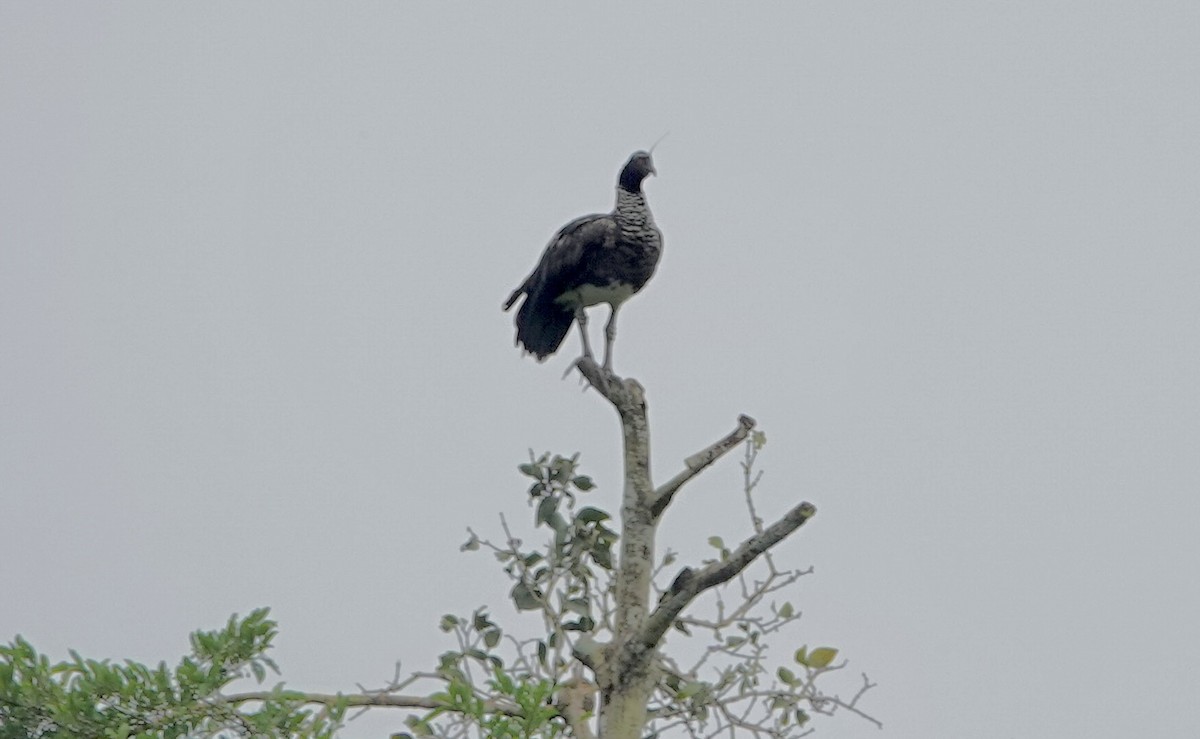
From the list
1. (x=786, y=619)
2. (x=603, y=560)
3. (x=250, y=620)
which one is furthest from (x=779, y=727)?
(x=250, y=620)

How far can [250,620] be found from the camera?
417 centimetres

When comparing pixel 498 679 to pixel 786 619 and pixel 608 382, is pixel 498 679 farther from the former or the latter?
pixel 608 382

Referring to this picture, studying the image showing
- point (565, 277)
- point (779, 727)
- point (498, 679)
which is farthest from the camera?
point (565, 277)

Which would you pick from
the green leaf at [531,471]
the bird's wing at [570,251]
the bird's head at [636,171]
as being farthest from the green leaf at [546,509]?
the bird's head at [636,171]

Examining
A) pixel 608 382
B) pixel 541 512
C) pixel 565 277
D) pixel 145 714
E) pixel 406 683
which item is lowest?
pixel 145 714

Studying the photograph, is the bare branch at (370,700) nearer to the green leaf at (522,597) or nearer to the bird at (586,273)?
the green leaf at (522,597)

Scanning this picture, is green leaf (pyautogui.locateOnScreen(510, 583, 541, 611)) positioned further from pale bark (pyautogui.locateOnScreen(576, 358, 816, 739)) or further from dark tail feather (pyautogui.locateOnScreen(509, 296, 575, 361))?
dark tail feather (pyautogui.locateOnScreen(509, 296, 575, 361))

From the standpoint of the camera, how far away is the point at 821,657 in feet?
16.4

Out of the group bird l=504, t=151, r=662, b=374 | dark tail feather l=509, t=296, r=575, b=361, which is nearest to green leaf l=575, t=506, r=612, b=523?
bird l=504, t=151, r=662, b=374

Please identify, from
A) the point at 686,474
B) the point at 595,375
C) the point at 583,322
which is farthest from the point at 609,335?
the point at 686,474

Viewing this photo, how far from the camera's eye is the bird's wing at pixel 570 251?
24.2 feet

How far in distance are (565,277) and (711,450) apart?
2572mm

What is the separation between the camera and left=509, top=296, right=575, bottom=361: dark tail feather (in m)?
7.69

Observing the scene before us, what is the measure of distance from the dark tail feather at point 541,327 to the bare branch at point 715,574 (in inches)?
124
